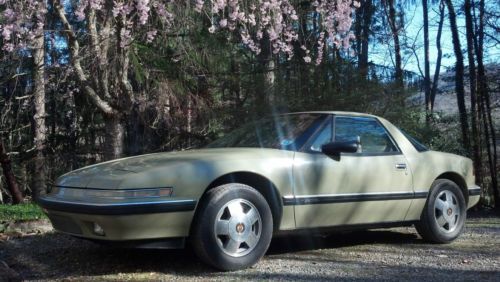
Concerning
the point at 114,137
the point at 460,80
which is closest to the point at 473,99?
the point at 460,80

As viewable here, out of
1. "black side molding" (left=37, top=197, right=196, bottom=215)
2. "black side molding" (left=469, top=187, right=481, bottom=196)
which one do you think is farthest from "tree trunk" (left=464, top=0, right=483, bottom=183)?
"black side molding" (left=37, top=197, right=196, bottom=215)

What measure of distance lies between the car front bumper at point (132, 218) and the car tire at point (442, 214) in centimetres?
292

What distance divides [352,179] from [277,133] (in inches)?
33.5

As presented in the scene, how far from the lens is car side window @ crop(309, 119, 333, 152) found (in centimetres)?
547

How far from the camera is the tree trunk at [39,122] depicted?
10128mm

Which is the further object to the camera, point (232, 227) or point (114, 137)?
point (114, 137)

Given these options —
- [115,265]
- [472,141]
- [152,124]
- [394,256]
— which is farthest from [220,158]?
[472,141]

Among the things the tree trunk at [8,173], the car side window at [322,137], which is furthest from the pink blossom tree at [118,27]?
the tree trunk at [8,173]

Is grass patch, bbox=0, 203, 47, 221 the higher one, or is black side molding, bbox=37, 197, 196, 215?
black side molding, bbox=37, 197, 196, 215

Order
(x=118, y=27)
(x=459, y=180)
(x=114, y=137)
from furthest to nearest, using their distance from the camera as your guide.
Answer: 1. (x=114, y=137)
2. (x=118, y=27)
3. (x=459, y=180)

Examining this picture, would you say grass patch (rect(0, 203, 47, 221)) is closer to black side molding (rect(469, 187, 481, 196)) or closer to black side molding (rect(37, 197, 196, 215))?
black side molding (rect(37, 197, 196, 215))

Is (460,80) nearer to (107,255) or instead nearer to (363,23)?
(363,23)

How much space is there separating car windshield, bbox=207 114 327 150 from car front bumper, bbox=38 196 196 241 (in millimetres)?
1290

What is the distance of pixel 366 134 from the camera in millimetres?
6043
